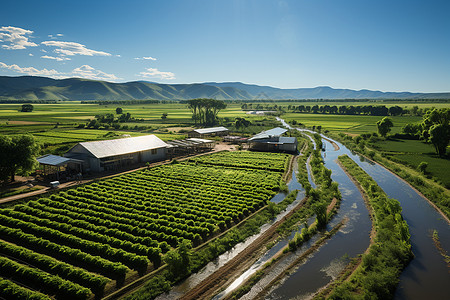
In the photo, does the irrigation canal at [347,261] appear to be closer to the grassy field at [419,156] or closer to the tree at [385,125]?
the grassy field at [419,156]

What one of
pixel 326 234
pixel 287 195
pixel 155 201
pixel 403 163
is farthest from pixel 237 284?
pixel 403 163

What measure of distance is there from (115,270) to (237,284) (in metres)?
8.98

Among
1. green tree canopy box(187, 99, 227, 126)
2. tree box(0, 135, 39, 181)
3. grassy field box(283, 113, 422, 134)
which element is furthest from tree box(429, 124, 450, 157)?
green tree canopy box(187, 99, 227, 126)

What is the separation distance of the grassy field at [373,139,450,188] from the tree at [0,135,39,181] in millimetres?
61617

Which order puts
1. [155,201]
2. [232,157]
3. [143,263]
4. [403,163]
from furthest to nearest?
[232,157] → [403,163] → [155,201] → [143,263]

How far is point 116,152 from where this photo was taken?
4875cm

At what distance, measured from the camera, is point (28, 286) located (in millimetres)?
17453

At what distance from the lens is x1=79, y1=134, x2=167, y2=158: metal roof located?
46.5 m

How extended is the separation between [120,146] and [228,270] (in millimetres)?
39011

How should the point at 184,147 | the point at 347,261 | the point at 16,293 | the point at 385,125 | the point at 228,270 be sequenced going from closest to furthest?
the point at 16,293, the point at 228,270, the point at 347,261, the point at 184,147, the point at 385,125

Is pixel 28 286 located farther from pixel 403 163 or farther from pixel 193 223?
pixel 403 163

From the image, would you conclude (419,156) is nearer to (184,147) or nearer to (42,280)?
(184,147)

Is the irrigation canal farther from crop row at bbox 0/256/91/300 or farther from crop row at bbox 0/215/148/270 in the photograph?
crop row at bbox 0/256/91/300

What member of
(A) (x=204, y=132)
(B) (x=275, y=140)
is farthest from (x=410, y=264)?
(A) (x=204, y=132)
